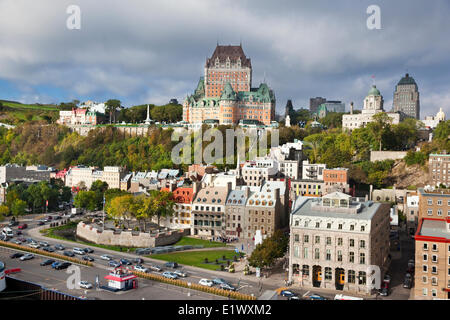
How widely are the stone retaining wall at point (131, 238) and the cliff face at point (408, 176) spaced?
150ft

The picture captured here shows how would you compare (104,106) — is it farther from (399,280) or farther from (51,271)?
(399,280)

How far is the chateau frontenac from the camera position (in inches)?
5477

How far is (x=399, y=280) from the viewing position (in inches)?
1935

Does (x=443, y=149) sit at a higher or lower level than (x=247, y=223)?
higher

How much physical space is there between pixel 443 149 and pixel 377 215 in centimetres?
4900

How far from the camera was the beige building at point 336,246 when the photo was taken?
4550cm

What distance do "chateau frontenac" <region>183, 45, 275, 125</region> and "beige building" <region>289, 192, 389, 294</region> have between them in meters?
89.5

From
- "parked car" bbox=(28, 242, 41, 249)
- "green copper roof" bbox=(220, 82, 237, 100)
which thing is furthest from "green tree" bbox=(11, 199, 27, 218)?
"green copper roof" bbox=(220, 82, 237, 100)

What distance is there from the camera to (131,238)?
6612 centimetres

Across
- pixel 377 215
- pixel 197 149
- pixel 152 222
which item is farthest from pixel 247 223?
pixel 197 149

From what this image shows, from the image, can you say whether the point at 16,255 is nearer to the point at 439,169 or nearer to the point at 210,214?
the point at 210,214

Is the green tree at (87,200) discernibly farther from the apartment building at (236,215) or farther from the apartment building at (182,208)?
the apartment building at (236,215)

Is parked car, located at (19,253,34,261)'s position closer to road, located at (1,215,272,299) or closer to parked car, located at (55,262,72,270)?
road, located at (1,215,272,299)

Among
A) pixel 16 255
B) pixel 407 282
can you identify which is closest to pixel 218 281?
pixel 407 282
